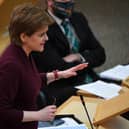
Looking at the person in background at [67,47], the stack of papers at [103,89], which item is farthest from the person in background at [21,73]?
the person in background at [67,47]

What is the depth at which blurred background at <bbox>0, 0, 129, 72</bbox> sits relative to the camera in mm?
4785

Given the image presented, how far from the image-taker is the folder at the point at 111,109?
1.88 metres

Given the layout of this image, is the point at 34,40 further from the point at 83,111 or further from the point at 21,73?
the point at 83,111

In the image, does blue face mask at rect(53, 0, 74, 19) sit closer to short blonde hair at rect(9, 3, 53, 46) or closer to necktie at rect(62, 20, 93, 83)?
necktie at rect(62, 20, 93, 83)

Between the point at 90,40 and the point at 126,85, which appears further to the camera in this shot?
the point at 90,40

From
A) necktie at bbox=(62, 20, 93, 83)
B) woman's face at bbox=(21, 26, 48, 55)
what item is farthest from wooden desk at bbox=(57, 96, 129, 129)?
necktie at bbox=(62, 20, 93, 83)

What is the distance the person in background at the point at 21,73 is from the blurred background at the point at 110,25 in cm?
258

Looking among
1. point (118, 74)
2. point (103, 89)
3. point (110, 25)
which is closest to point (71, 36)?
point (118, 74)

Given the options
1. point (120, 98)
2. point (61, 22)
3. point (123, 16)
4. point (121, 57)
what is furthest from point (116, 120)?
point (123, 16)

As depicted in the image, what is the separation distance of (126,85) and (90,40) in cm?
88

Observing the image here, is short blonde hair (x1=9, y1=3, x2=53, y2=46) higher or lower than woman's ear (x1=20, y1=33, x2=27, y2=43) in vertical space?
higher

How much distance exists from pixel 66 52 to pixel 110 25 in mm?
2417

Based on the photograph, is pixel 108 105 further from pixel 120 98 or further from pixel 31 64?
pixel 31 64

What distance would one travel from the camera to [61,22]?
3.05m
